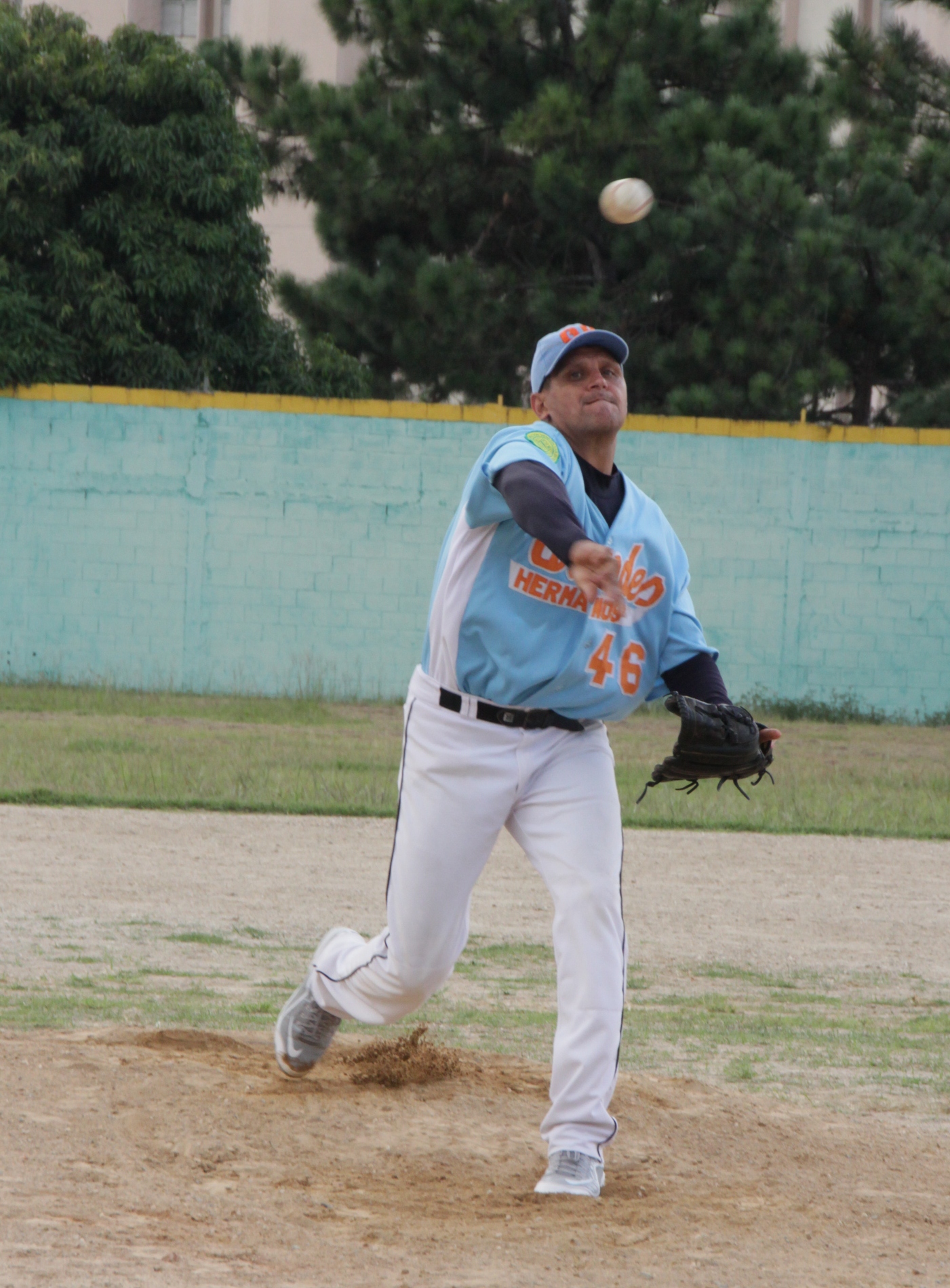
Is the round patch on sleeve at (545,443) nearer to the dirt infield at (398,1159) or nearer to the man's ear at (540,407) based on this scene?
the man's ear at (540,407)

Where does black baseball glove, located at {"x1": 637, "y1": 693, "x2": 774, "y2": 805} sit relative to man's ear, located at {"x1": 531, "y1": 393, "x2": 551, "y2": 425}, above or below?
below

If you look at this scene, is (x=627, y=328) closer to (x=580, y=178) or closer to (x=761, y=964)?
(x=580, y=178)

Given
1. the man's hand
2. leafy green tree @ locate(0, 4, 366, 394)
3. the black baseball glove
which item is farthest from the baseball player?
leafy green tree @ locate(0, 4, 366, 394)

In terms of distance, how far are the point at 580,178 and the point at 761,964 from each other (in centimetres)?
1582

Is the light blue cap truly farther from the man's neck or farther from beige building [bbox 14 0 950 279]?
beige building [bbox 14 0 950 279]

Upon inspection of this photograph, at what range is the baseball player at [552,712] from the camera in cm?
374

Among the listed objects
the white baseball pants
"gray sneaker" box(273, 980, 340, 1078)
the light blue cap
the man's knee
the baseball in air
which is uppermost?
the baseball in air

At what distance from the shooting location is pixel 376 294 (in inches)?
824

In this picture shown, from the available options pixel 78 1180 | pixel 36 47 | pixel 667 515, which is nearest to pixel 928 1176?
pixel 78 1180

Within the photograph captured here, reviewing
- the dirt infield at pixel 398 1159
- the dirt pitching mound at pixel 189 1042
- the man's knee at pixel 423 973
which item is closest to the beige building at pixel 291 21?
the dirt infield at pixel 398 1159

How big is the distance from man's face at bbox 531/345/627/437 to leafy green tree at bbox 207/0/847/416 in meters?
15.6

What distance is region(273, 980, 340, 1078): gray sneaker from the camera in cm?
438

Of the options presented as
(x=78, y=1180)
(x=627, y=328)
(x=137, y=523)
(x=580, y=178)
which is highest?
(x=580, y=178)

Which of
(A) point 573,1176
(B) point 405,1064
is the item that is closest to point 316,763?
(B) point 405,1064
